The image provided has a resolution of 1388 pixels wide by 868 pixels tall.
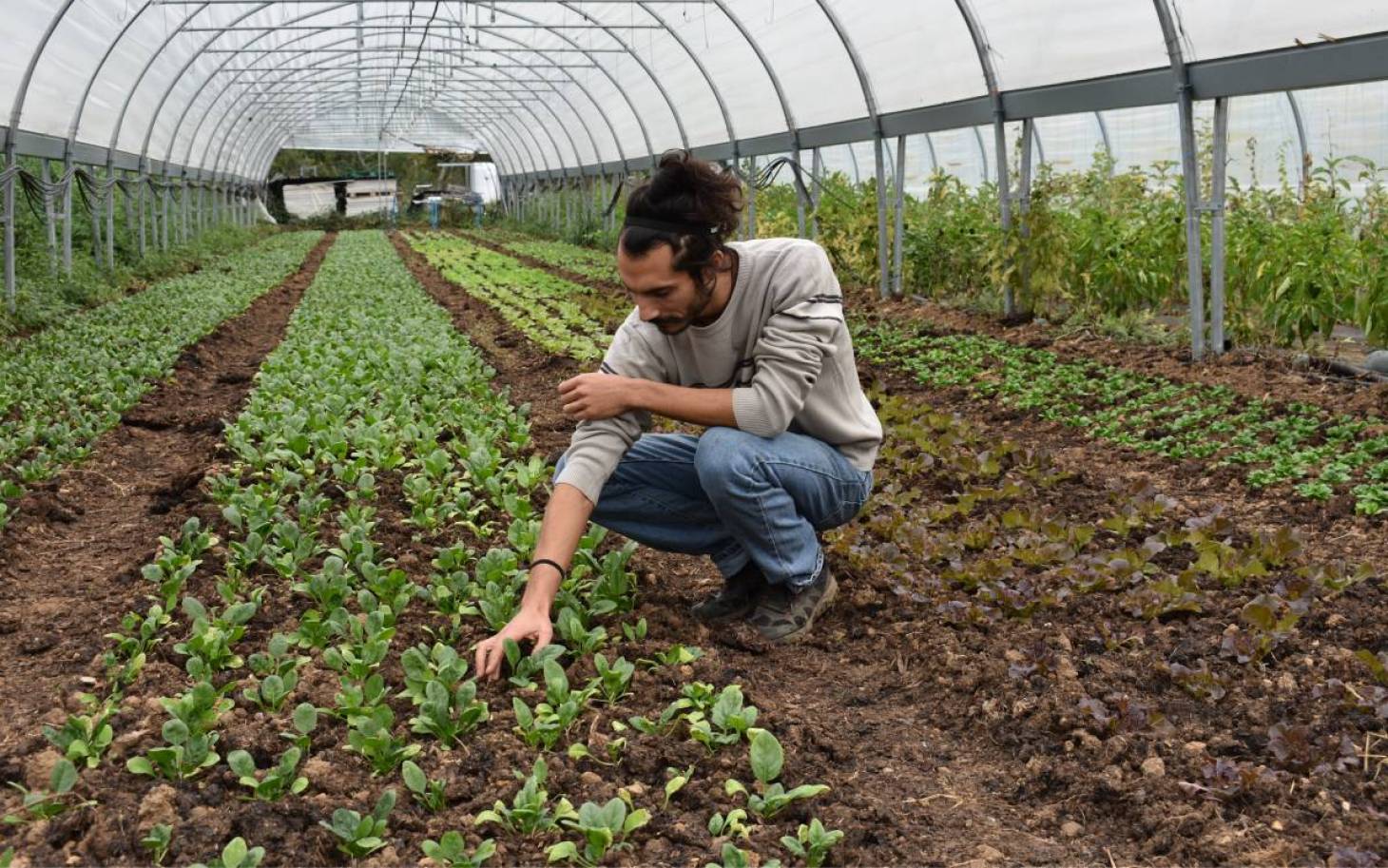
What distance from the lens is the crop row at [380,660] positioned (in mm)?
2895

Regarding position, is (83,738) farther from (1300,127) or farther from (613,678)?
(1300,127)

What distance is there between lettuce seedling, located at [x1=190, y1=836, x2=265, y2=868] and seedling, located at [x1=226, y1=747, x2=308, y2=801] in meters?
0.33

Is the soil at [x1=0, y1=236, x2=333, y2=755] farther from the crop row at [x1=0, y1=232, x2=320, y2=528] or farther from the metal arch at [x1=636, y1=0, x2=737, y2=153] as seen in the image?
the metal arch at [x1=636, y1=0, x2=737, y2=153]

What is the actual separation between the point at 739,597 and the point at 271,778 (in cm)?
184

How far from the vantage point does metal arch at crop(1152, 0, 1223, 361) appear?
8938 mm

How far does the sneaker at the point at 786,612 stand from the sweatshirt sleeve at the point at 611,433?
0.79 meters

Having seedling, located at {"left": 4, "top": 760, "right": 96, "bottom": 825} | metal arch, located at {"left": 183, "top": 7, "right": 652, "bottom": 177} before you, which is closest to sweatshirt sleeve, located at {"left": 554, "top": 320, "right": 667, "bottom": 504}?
seedling, located at {"left": 4, "top": 760, "right": 96, "bottom": 825}

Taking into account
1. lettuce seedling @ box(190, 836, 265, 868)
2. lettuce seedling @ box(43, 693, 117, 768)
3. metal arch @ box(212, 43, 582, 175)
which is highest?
metal arch @ box(212, 43, 582, 175)

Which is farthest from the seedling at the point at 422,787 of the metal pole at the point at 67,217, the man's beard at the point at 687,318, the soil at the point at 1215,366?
the metal pole at the point at 67,217

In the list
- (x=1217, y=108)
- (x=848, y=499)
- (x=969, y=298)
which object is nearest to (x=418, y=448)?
(x=848, y=499)

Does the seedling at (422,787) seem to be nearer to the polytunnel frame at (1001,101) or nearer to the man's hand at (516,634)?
the man's hand at (516,634)

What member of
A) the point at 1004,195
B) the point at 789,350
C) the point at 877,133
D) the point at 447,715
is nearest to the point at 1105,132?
the point at 877,133

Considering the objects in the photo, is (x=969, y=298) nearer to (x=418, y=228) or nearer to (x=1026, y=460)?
(x=1026, y=460)

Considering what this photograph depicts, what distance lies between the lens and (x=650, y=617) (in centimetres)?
413
